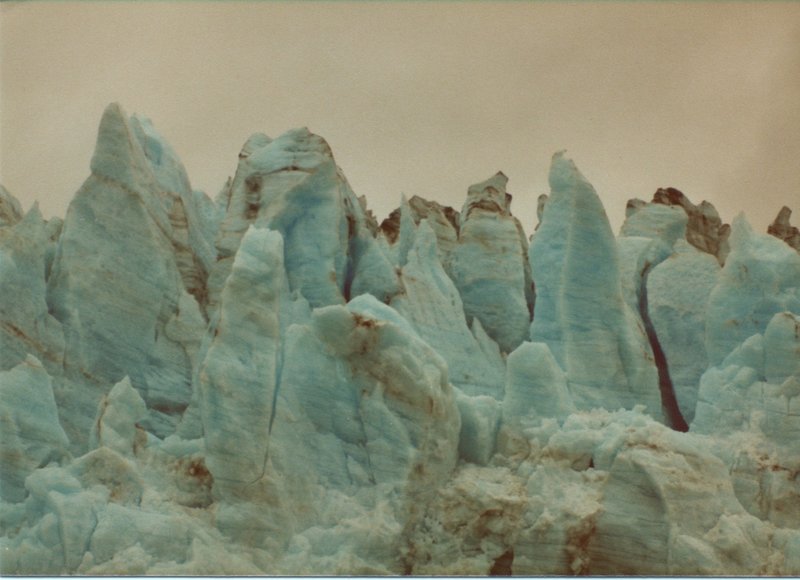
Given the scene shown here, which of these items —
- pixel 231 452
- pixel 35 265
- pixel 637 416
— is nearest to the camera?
pixel 231 452

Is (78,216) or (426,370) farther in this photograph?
(78,216)

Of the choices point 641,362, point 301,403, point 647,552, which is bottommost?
point 647,552

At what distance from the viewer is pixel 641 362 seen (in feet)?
58.3

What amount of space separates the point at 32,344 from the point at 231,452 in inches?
150

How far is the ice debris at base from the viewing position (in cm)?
1352

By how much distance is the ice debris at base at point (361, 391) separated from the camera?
13.5 metres

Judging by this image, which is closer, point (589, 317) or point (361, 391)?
point (361, 391)

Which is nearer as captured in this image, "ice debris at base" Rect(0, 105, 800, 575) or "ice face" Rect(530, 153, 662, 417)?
"ice debris at base" Rect(0, 105, 800, 575)

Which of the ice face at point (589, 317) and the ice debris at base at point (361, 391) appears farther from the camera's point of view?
the ice face at point (589, 317)

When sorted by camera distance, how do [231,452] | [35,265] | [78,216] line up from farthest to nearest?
[78,216]
[35,265]
[231,452]

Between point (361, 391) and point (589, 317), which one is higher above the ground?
point (589, 317)

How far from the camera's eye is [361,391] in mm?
14445

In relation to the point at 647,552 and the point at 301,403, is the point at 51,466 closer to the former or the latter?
the point at 301,403

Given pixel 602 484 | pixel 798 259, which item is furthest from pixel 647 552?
pixel 798 259
